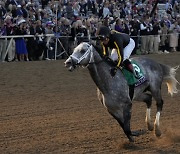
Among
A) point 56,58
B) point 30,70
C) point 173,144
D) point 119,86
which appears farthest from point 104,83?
point 56,58

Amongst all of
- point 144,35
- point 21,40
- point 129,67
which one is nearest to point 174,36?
point 144,35

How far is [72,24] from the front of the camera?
74.2ft

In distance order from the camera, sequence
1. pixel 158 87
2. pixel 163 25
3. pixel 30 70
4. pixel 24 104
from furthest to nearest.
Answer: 1. pixel 163 25
2. pixel 30 70
3. pixel 24 104
4. pixel 158 87

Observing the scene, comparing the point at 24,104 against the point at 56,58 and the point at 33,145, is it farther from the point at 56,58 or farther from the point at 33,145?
the point at 56,58

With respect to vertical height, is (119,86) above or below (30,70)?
above

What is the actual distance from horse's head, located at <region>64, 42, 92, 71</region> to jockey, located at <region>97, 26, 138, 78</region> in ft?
1.23

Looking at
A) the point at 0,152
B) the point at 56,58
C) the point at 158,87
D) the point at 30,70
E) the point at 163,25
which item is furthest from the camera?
the point at 163,25

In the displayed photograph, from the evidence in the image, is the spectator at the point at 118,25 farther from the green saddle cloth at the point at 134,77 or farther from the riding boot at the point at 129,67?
the riding boot at the point at 129,67

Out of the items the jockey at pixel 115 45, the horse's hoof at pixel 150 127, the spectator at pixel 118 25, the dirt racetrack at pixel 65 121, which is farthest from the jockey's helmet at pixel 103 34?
the spectator at pixel 118 25

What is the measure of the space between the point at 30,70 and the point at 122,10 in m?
10.3

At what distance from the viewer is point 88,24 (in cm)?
2284

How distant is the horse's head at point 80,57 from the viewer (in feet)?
27.6

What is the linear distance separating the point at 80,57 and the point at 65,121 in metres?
2.64

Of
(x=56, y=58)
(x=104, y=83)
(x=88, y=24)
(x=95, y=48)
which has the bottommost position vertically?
(x=56, y=58)
